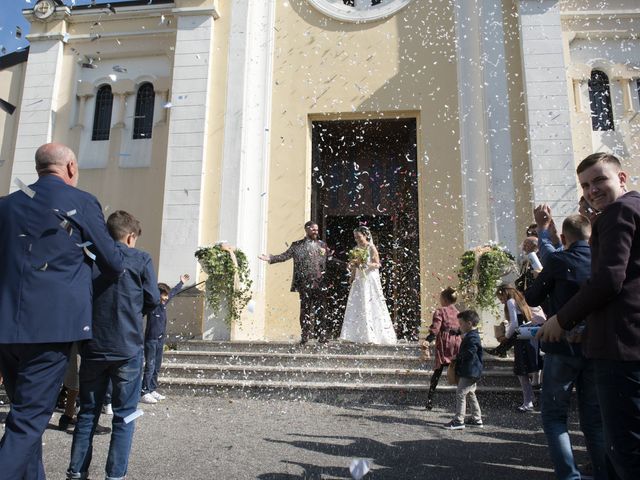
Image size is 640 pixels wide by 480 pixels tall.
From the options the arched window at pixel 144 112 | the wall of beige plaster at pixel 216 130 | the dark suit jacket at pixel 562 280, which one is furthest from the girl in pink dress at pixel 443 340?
the arched window at pixel 144 112

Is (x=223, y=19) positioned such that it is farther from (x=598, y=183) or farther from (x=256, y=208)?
(x=598, y=183)

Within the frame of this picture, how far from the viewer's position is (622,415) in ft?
6.96

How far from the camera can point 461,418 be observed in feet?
17.8

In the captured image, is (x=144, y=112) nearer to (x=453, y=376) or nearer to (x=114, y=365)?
(x=453, y=376)

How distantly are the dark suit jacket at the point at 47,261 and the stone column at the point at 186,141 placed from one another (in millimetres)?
8078

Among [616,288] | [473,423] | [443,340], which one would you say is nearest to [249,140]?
[443,340]

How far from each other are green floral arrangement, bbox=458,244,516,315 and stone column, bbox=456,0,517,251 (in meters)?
1.18

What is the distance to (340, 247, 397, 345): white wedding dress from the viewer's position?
902cm

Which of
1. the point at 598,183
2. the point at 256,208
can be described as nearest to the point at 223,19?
the point at 256,208

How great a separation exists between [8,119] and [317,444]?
13.1m

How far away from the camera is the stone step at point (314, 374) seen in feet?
23.5

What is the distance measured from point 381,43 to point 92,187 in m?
7.94

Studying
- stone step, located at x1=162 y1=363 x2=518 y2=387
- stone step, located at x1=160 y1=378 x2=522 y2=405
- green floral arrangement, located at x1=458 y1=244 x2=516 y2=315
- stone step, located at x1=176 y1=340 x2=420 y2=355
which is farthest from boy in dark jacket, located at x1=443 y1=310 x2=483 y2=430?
green floral arrangement, located at x1=458 y1=244 x2=516 y2=315

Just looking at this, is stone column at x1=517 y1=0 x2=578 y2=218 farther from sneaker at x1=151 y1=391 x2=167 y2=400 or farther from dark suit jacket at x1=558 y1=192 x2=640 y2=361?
dark suit jacket at x1=558 y1=192 x2=640 y2=361
